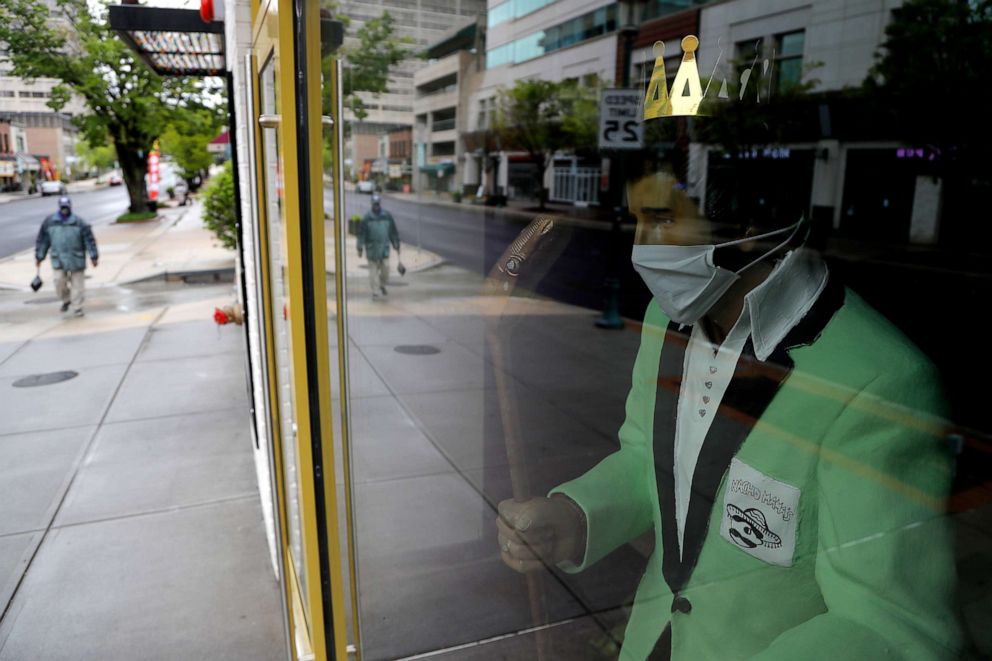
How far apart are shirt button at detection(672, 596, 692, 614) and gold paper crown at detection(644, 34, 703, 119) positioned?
34.0 inches

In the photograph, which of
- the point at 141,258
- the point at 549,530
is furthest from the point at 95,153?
the point at 549,530

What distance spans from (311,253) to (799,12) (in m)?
1.05

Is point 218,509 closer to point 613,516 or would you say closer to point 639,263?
point 613,516

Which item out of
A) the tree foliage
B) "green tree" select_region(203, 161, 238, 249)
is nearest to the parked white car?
"green tree" select_region(203, 161, 238, 249)

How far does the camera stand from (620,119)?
4.43 feet

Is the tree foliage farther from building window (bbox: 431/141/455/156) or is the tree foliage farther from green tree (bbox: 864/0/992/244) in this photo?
building window (bbox: 431/141/455/156)

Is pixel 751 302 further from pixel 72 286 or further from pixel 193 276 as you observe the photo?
pixel 193 276

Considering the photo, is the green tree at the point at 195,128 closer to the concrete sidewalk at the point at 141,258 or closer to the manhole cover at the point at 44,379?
the concrete sidewalk at the point at 141,258

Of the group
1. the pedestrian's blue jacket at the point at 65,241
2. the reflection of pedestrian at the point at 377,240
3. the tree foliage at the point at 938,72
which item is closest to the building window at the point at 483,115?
the reflection of pedestrian at the point at 377,240

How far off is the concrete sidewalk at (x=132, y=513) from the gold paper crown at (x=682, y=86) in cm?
272

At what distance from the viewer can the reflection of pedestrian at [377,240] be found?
183 cm

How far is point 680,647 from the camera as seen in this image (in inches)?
53.6

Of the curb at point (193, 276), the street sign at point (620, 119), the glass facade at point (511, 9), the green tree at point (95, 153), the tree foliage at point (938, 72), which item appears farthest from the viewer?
the green tree at point (95, 153)

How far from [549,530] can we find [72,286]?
33.7 feet
